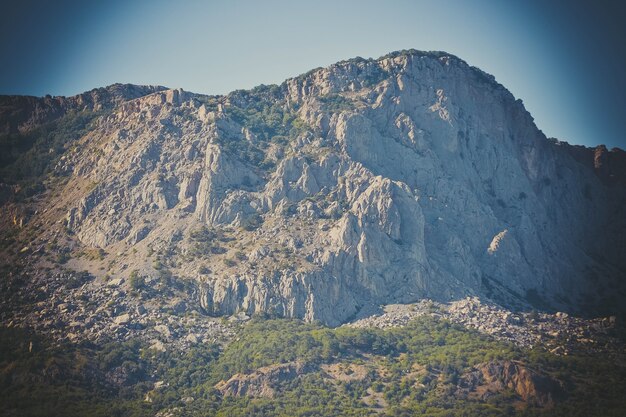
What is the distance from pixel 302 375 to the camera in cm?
14888

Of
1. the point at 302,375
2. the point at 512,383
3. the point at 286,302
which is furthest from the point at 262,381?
the point at 512,383

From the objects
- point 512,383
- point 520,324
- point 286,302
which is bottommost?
point 512,383

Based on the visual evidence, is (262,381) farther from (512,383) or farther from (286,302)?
(512,383)

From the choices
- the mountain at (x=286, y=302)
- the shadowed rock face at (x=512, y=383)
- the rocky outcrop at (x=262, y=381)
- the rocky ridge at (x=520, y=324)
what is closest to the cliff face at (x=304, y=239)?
the mountain at (x=286, y=302)

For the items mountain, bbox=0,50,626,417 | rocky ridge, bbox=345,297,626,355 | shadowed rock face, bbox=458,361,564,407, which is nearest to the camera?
shadowed rock face, bbox=458,361,564,407

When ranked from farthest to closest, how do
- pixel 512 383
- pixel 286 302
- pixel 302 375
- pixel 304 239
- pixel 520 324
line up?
pixel 304 239 < pixel 520 324 < pixel 286 302 < pixel 302 375 < pixel 512 383

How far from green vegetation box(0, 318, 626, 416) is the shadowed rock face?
192 centimetres

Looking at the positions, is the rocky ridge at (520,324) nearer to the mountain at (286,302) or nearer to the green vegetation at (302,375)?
the mountain at (286,302)

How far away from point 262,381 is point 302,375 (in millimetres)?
8305

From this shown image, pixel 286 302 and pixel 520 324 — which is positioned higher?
pixel 520 324

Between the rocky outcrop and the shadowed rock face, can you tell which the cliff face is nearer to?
the rocky outcrop

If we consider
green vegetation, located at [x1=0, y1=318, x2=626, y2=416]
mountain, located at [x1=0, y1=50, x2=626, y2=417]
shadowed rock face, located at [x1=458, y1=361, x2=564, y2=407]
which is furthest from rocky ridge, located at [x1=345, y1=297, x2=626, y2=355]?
shadowed rock face, located at [x1=458, y1=361, x2=564, y2=407]

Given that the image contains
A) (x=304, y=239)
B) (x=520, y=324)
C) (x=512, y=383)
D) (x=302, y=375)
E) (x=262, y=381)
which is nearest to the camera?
(x=512, y=383)

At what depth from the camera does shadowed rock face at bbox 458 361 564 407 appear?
140 metres
